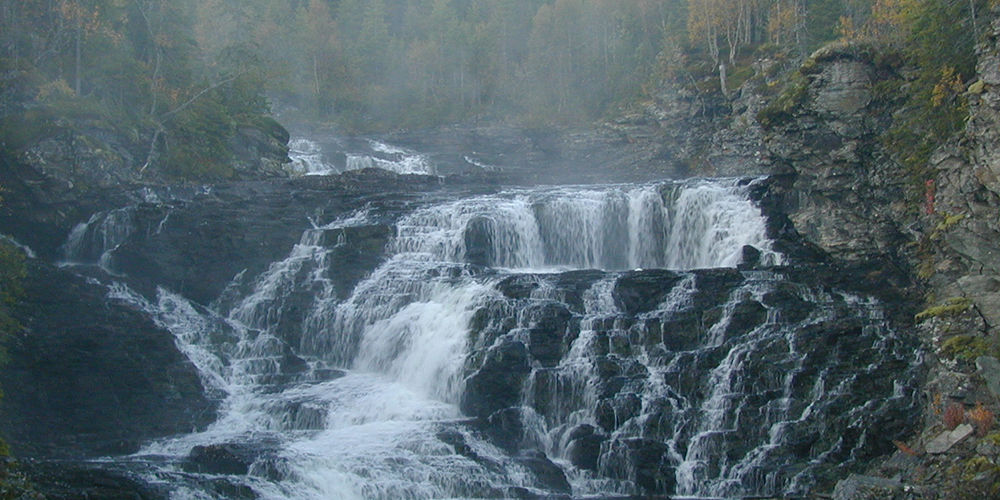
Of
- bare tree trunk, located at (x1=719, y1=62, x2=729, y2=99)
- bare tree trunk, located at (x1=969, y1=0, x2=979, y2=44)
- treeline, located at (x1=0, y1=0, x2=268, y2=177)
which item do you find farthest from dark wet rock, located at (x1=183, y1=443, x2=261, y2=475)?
bare tree trunk, located at (x1=719, y1=62, x2=729, y2=99)

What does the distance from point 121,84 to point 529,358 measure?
3120cm

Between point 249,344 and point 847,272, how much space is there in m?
22.0

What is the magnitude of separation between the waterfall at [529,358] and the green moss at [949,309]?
4.35 ft

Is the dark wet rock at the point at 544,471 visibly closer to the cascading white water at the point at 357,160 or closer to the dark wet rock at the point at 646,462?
the dark wet rock at the point at 646,462

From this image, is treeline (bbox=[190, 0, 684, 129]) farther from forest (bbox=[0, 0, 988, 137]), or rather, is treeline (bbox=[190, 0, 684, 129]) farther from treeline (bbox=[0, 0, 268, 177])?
treeline (bbox=[0, 0, 268, 177])

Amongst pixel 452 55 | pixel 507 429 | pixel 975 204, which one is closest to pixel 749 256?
pixel 975 204

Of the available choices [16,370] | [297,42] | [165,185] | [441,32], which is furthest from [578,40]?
[16,370]

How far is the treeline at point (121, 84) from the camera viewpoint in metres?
43.6

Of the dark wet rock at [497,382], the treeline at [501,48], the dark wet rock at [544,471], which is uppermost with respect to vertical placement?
the treeline at [501,48]

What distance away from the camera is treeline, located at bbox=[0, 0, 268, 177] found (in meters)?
43.6

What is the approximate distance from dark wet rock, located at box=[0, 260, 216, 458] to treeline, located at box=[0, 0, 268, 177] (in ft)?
33.4

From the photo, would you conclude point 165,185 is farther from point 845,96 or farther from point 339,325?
point 845,96

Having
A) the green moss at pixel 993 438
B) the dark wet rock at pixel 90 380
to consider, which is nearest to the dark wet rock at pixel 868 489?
the green moss at pixel 993 438

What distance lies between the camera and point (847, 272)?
32.5 metres
